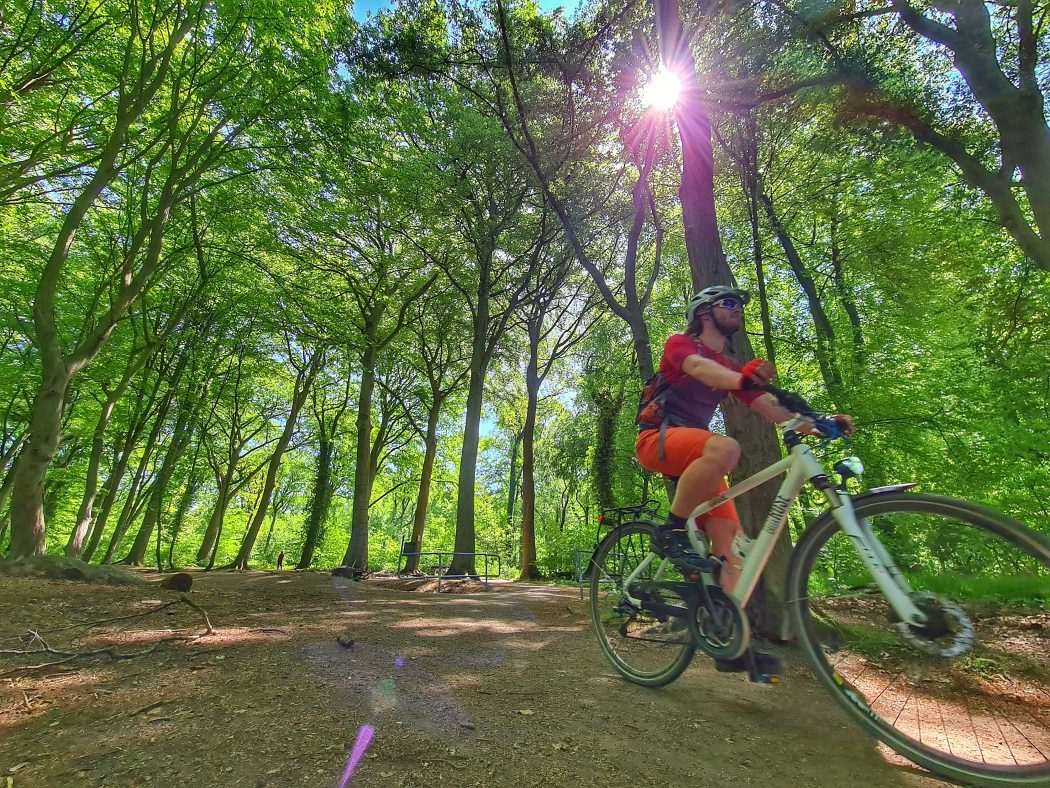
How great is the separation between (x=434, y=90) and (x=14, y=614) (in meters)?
10.2

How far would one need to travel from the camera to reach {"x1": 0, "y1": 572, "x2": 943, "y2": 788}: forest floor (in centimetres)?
178

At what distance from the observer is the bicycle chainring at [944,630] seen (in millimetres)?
1785

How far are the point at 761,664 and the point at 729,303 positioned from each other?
1917 millimetres

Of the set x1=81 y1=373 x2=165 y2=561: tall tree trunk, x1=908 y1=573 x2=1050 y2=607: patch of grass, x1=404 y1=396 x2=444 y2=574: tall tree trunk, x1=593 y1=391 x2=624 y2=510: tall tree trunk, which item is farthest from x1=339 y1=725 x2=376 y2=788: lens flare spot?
x1=81 y1=373 x2=165 y2=561: tall tree trunk

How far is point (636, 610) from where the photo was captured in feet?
10.3

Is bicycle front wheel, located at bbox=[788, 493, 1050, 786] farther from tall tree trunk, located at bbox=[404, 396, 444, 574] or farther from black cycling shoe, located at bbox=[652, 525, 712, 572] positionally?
tall tree trunk, located at bbox=[404, 396, 444, 574]

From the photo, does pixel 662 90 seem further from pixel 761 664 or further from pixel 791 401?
pixel 761 664

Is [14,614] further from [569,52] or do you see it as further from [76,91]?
[76,91]

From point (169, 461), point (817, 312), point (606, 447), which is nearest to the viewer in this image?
point (817, 312)

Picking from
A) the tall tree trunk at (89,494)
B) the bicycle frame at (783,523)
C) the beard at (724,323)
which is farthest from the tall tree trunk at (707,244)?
the tall tree trunk at (89,494)

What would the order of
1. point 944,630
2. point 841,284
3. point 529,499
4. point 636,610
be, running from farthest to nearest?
point 529,499
point 841,284
point 636,610
point 944,630

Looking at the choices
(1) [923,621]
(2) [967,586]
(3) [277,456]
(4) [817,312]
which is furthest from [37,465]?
(4) [817,312]

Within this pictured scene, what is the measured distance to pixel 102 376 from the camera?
47.8 ft

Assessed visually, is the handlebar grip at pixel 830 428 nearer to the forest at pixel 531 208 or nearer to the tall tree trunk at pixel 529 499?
the forest at pixel 531 208
